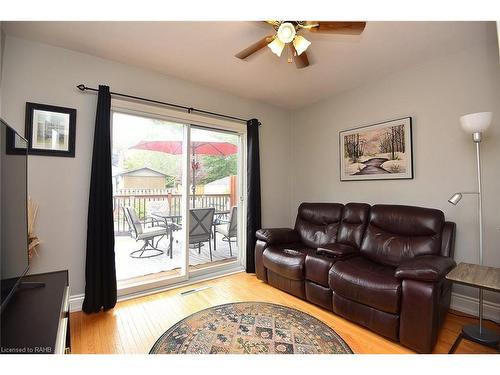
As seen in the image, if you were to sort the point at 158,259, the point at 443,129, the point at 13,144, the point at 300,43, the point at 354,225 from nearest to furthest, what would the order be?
1. the point at 13,144
2. the point at 300,43
3. the point at 443,129
4. the point at 354,225
5. the point at 158,259

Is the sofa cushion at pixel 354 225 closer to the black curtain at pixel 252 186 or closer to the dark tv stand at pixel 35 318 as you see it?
the black curtain at pixel 252 186

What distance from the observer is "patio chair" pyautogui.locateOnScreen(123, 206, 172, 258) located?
8.89 ft

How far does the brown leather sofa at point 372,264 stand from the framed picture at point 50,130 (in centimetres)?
231

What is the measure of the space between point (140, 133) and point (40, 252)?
1.50 m

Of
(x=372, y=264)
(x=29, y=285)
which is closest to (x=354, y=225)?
(x=372, y=264)

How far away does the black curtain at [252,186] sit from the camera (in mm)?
3291

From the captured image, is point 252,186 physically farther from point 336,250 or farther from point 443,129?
point 443,129

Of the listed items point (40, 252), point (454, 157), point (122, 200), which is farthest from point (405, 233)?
point (40, 252)

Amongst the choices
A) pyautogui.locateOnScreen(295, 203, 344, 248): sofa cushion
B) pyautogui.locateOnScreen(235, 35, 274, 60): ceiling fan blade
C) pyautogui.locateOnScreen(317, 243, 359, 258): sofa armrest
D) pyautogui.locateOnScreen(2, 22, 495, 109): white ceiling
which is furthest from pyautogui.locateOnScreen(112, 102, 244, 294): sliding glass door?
pyautogui.locateOnScreen(317, 243, 359, 258): sofa armrest

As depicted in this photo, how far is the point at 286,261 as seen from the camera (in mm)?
2508

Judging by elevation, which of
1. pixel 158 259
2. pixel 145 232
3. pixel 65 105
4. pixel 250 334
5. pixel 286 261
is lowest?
pixel 250 334

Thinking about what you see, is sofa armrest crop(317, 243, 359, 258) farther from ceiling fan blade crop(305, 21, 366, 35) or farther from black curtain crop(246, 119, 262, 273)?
ceiling fan blade crop(305, 21, 366, 35)

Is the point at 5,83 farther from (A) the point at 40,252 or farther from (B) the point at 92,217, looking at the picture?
(A) the point at 40,252

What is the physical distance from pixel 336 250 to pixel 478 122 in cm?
155
